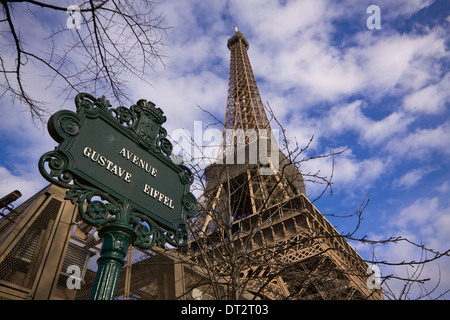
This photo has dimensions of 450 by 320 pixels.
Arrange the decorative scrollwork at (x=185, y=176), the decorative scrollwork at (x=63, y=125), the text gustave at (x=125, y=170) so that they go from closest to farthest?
the decorative scrollwork at (x=63, y=125), the text gustave at (x=125, y=170), the decorative scrollwork at (x=185, y=176)

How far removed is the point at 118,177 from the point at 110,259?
64cm

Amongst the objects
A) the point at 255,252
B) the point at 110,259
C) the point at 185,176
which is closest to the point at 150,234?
the point at 110,259

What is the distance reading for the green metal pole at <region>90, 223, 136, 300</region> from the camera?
209cm

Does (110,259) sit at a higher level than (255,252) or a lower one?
lower

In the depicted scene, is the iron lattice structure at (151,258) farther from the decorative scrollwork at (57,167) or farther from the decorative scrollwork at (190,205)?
the decorative scrollwork at (57,167)

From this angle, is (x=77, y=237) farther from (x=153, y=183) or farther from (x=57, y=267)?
(x=153, y=183)

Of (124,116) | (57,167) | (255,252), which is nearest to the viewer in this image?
(57,167)

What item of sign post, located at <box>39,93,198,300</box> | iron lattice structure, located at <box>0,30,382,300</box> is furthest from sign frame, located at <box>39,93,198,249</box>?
iron lattice structure, located at <box>0,30,382,300</box>

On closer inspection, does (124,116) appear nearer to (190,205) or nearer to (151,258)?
(190,205)

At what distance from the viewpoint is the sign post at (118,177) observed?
2.19 m

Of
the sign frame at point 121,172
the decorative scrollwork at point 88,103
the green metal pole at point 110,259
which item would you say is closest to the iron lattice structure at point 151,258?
the sign frame at point 121,172

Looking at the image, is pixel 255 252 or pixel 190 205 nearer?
pixel 190 205

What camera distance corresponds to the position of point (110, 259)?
2.20 m

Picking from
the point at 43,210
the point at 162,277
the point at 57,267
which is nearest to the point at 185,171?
the point at 57,267
